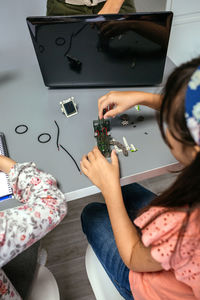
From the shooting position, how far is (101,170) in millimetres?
742

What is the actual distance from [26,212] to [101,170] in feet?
0.78

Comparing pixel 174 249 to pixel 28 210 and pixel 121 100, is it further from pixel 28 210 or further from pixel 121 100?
pixel 121 100

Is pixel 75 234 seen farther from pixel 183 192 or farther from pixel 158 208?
pixel 183 192

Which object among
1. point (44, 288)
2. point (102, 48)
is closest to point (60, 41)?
point (102, 48)

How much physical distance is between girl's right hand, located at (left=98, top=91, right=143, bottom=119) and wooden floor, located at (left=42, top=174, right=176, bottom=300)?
2.67 ft

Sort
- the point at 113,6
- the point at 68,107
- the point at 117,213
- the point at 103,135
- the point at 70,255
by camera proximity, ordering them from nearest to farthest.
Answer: the point at 117,213 → the point at 103,135 → the point at 68,107 → the point at 113,6 → the point at 70,255

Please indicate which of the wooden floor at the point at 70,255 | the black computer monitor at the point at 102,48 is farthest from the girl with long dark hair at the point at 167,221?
the wooden floor at the point at 70,255

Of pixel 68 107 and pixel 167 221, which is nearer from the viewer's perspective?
pixel 167 221

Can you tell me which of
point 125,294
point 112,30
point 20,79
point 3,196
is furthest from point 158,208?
point 20,79

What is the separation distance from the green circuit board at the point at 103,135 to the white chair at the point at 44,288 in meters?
0.41

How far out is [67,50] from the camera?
3.03 ft

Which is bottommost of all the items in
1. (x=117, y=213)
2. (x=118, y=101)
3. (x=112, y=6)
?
(x=117, y=213)

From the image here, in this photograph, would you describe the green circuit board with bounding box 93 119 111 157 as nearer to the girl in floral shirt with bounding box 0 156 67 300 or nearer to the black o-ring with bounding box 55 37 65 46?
the girl in floral shirt with bounding box 0 156 67 300

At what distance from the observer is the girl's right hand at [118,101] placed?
2.82 ft
